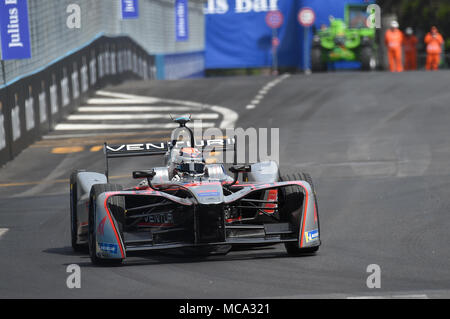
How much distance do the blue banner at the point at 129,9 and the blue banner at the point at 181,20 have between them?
9.82 meters

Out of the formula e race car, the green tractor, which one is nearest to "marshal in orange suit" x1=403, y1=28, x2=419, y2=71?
the green tractor

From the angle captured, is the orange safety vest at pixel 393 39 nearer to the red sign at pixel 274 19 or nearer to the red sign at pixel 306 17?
the red sign at pixel 306 17

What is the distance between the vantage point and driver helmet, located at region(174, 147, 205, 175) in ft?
34.3

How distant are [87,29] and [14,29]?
875cm

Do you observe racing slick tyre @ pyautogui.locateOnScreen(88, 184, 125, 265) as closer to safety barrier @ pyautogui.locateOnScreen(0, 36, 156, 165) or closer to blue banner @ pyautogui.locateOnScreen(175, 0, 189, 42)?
safety barrier @ pyautogui.locateOnScreen(0, 36, 156, 165)

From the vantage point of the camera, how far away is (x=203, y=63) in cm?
4941

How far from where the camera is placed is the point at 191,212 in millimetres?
9609

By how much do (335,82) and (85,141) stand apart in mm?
9564

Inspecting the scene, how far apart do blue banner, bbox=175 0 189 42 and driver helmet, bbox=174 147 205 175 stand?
31375 mm

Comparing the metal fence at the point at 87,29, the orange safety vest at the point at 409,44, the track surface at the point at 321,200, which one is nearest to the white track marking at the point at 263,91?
the track surface at the point at 321,200

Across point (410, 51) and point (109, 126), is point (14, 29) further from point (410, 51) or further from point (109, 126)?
point (410, 51)

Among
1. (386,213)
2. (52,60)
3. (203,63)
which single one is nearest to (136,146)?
(386,213)

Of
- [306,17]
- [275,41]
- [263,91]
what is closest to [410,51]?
[306,17]

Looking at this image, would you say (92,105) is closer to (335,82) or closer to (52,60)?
(52,60)
